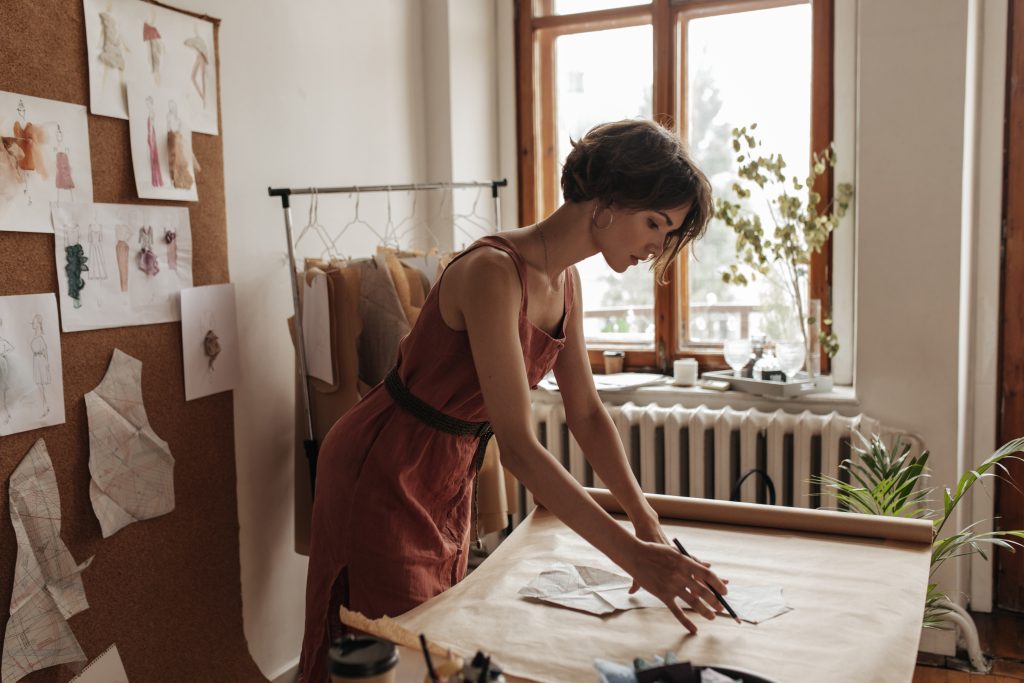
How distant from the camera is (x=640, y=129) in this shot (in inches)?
53.7

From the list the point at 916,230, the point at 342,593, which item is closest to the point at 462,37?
the point at 916,230

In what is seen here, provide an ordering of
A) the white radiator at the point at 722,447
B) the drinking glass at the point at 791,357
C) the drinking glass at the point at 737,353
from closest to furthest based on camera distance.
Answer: the white radiator at the point at 722,447 < the drinking glass at the point at 791,357 < the drinking glass at the point at 737,353

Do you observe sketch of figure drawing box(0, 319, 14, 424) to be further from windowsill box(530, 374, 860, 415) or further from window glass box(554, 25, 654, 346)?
window glass box(554, 25, 654, 346)

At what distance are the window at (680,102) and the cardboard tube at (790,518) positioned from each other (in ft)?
5.20

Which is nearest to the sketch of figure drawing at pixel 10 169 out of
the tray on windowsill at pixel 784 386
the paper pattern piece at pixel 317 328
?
the paper pattern piece at pixel 317 328

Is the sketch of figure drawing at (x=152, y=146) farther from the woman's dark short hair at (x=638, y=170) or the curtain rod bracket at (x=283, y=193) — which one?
the woman's dark short hair at (x=638, y=170)

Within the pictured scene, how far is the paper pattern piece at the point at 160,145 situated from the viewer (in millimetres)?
1997

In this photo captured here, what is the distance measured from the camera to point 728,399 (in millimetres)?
2912

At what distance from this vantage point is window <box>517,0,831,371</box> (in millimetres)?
3008

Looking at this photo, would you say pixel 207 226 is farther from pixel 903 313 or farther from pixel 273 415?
pixel 903 313

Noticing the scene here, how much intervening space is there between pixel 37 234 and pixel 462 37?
72.3 inches

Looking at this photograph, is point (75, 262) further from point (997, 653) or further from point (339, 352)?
point (997, 653)

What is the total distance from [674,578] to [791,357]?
6.02 ft

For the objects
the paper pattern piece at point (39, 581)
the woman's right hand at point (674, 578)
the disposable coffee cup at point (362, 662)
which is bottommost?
the paper pattern piece at point (39, 581)
